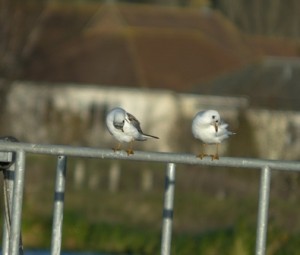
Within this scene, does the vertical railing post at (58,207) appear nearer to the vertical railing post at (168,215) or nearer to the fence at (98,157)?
A: the fence at (98,157)

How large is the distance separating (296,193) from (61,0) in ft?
114

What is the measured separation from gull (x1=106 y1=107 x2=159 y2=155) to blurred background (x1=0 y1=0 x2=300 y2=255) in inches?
421

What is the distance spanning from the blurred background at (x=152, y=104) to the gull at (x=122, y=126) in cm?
1068

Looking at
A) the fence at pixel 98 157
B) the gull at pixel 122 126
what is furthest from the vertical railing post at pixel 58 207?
the gull at pixel 122 126

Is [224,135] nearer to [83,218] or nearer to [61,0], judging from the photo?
[83,218]

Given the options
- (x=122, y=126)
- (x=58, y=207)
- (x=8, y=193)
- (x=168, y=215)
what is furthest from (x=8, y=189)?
(x=122, y=126)

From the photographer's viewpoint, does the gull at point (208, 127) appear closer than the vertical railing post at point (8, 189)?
No

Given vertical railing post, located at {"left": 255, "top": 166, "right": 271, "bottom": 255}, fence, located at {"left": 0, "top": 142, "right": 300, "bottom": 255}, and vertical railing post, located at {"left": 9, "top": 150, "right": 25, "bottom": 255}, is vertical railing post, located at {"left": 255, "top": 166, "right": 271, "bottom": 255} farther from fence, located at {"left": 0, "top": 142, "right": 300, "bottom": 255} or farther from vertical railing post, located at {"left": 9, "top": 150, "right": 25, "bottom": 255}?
vertical railing post, located at {"left": 9, "top": 150, "right": 25, "bottom": 255}

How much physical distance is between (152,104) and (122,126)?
1519 inches

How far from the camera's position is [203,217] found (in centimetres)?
2606

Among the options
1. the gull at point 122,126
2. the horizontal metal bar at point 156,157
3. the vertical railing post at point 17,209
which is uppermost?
the gull at point 122,126

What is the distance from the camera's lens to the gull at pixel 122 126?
8234 millimetres

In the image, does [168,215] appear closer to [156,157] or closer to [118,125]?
[156,157]

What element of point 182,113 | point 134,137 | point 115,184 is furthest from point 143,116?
point 134,137
